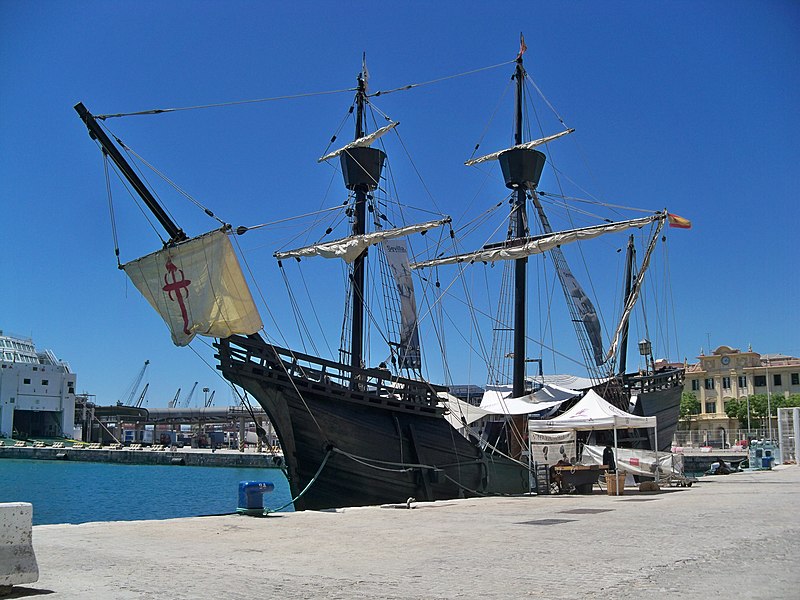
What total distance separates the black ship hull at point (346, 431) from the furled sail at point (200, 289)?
728mm

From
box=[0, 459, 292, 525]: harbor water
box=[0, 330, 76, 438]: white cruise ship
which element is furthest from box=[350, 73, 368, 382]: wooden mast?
box=[0, 330, 76, 438]: white cruise ship

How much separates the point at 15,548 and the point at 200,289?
15576mm

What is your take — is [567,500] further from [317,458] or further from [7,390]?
[7,390]

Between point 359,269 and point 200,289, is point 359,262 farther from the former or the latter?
point 200,289

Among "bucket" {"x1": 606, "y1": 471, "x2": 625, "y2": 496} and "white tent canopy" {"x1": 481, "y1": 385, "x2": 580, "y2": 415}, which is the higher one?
"white tent canopy" {"x1": 481, "y1": 385, "x2": 580, "y2": 415}

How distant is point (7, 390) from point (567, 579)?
126m

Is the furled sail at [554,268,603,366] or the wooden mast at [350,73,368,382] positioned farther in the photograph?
the furled sail at [554,268,603,366]

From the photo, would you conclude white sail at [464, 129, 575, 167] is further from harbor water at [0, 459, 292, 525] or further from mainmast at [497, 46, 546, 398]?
harbor water at [0, 459, 292, 525]

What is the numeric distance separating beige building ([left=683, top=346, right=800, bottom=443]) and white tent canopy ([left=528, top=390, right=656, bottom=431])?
67118 millimetres

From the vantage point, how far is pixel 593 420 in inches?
1032

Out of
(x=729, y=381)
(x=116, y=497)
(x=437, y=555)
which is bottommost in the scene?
(x=116, y=497)

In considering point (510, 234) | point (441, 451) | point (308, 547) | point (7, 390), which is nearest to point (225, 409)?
point (7, 390)

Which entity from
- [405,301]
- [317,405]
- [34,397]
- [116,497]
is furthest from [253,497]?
[34,397]

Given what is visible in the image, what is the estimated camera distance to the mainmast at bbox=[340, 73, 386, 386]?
106ft
